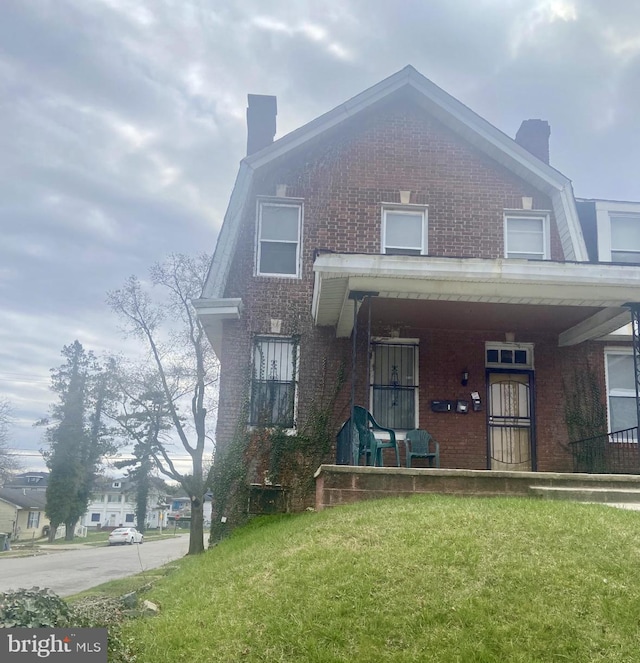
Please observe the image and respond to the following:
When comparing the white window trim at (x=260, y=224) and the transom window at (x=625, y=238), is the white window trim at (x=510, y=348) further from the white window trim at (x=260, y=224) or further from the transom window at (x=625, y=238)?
the white window trim at (x=260, y=224)

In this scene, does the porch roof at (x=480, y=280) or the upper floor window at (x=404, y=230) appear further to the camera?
the upper floor window at (x=404, y=230)

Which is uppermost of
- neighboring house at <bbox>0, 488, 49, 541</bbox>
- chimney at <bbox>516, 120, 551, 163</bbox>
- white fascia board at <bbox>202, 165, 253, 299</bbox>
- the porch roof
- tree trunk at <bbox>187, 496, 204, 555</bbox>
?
chimney at <bbox>516, 120, 551, 163</bbox>

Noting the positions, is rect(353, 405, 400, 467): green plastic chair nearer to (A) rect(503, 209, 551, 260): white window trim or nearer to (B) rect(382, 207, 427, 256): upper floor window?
(B) rect(382, 207, 427, 256): upper floor window

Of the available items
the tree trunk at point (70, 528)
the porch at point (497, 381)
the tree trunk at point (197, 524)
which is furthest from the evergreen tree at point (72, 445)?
the porch at point (497, 381)

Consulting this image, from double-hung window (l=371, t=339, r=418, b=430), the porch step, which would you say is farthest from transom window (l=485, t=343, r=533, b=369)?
the porch step

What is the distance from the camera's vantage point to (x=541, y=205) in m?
12.8

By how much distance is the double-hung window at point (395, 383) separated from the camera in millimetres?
11562

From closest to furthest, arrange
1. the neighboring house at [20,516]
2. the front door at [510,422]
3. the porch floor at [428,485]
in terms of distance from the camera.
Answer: the porch floor at [428,485], the front door at [510,422], the neighboring house at [20,516]

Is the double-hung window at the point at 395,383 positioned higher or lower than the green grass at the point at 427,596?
higher

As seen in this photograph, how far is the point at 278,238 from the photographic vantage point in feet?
41.3

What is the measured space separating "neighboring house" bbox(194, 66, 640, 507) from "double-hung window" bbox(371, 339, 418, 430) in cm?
2

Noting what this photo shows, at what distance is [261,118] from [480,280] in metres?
7.06

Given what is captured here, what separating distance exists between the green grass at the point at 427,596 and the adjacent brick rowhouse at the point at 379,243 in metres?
5.29

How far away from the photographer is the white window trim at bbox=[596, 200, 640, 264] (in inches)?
505
